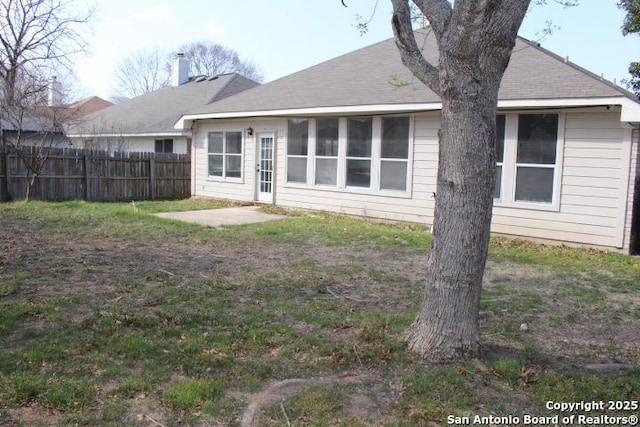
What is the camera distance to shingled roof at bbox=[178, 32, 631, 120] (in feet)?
32.6

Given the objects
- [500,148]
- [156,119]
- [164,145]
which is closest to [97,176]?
[164,145]

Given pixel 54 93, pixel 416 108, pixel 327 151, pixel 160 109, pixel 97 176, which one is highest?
pixel 54 93

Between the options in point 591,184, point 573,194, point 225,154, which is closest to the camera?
point 591,184

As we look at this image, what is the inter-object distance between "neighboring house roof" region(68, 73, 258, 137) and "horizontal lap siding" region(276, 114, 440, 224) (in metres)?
8.85

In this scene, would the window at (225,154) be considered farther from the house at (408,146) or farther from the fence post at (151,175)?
the fence post at (151,175)

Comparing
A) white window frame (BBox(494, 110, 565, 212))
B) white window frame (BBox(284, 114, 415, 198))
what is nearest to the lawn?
white window frame (BBox(494, 110, 565, 212))

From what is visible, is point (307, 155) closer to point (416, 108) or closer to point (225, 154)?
point (225, 154)

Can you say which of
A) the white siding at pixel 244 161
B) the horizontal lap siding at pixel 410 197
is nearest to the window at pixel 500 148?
the horizontal lap siding at pixel 410 197

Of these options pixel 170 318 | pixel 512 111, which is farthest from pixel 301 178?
pixel 170 318

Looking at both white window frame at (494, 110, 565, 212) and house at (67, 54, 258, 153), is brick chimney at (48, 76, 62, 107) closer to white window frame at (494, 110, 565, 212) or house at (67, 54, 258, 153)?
house at (67, 54, 258, 153)

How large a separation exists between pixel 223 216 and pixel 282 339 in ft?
29.0

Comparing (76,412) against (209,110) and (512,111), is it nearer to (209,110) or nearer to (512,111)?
(512,111)

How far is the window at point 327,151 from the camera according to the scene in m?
13.7

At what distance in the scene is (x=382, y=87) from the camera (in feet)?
42.5
